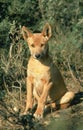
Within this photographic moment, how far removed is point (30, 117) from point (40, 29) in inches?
262

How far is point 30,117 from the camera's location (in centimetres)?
620

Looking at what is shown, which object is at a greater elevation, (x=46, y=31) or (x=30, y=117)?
(x=46, y=31)

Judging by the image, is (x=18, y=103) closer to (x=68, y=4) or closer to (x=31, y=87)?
(x=31, y=87)

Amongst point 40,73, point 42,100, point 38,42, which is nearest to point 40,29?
point 38,42

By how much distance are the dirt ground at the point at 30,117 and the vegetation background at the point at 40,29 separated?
134mm

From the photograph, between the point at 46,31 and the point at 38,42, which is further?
the point at 46,31

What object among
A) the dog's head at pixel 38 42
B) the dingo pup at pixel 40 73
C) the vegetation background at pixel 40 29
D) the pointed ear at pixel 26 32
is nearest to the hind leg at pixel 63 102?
the dingo pup at pixel 40 73

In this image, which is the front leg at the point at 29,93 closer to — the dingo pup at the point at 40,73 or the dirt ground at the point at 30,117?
the dingo pup at the point at 40,73

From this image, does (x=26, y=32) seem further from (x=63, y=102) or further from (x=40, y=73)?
(x=63, y=102)

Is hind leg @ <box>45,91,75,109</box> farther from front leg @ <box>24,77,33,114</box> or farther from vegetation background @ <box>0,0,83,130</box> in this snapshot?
vegetation background @ <box>0,0,83,130</box>

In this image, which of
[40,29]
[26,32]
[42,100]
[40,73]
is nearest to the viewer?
[42,100]

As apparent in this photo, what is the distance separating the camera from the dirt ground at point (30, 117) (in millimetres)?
6578

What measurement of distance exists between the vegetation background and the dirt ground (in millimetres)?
134

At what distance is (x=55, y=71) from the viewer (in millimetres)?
8938
